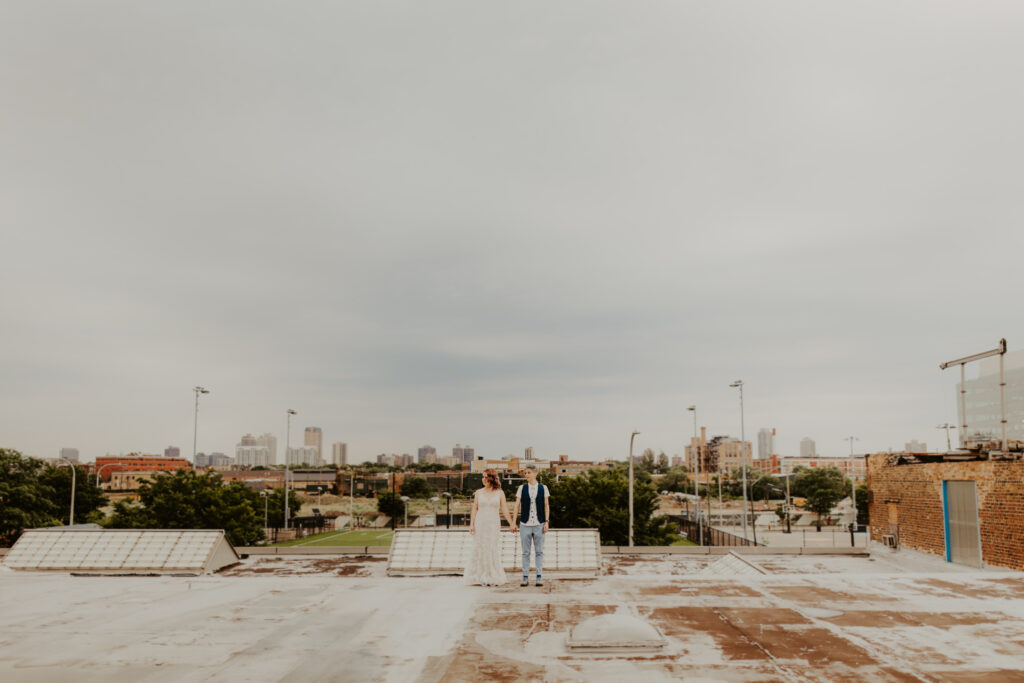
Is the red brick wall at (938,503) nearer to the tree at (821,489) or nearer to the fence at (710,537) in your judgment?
the fence at (710,537)

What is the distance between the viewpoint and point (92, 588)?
12195mm

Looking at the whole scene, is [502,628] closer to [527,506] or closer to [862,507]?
[527,506]

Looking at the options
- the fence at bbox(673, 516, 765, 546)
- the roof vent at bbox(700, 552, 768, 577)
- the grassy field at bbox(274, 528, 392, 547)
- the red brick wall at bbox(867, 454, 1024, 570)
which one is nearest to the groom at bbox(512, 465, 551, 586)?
the roof vent at bbox(700, 552, 768, 577)

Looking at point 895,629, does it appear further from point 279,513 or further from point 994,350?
point 279,513

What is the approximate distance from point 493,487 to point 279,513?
82459 mm

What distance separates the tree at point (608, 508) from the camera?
53438 millimetres

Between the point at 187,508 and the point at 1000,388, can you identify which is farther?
the point at 187,508

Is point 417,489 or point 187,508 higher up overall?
point 187,508

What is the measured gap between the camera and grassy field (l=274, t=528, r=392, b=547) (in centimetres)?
7281

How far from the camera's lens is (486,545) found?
11.7 meters

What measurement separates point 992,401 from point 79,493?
3272 inches

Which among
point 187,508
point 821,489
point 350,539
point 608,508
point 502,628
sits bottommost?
point 350,539

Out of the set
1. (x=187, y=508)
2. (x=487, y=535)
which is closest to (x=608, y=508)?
(x=187, y=508)

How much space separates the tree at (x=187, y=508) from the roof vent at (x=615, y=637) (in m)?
52.7
